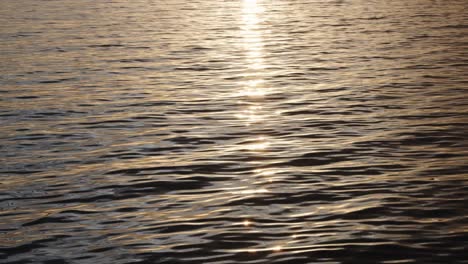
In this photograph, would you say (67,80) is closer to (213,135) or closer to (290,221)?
(213,135)

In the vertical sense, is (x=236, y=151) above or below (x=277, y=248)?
below

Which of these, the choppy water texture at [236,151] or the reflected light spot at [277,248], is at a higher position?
the reflected light spot at [277,248]

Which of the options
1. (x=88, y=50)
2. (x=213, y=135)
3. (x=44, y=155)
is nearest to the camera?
(x=44, y=155)

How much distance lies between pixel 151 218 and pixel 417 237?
3964mm

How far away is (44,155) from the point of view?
19625 mm

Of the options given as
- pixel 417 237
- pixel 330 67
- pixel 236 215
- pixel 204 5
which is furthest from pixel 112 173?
pixel 204 5

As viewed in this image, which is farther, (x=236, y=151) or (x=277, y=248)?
(x=236, y=151)

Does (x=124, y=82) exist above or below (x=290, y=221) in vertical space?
below

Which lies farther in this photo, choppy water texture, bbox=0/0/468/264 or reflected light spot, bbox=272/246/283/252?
choppy water texture, bbox=0/0/468/264

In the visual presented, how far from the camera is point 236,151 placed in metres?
19.7

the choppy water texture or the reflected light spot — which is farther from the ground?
the reflected light spot

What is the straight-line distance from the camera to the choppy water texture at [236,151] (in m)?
13.8

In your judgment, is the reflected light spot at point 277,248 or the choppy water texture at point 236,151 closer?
the reflected light spot at point 277,248

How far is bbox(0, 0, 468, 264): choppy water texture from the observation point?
13.8 m
